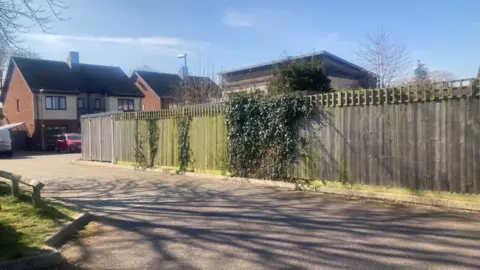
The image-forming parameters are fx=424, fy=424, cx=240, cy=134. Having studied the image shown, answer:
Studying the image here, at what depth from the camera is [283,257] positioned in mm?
5461

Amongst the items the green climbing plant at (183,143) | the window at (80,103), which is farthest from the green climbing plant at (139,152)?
the window at (80,103)

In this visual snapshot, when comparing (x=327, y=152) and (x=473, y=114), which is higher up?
(x=473, y=114)

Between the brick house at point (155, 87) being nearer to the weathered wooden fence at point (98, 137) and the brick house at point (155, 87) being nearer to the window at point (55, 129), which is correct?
the window at point (55, 129)

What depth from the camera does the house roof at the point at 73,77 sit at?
4219 centimetres

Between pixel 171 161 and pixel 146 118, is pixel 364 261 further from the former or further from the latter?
pixel 146 118

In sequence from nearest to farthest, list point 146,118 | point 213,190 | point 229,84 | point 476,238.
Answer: point 476,238 → point 213,190 → point 146,118 → point 229,84

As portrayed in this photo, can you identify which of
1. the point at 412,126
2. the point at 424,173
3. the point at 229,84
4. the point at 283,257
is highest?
the point at 229,84

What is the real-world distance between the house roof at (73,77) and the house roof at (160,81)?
254 cm

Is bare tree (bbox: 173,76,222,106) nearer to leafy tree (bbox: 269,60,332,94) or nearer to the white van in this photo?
leafy tree (bbox: 269,60,332,94)

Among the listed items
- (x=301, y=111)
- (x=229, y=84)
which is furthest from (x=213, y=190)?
(x=229, y=84)

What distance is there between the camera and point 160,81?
Result: 53.8 meters

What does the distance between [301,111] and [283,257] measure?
18.7 feet

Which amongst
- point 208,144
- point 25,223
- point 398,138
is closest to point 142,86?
point 208,144

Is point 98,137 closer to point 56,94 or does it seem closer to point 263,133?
point 263,133
